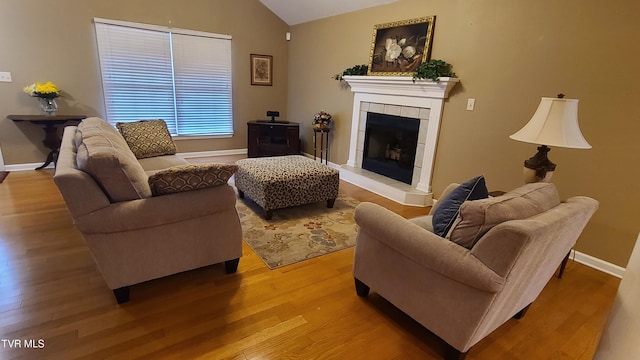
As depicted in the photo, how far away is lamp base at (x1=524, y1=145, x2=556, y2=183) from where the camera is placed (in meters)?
2.17

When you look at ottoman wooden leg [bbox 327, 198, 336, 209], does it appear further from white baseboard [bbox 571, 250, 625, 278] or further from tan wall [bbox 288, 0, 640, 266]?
white baseboard [bbox 571, 250, 625, 278]

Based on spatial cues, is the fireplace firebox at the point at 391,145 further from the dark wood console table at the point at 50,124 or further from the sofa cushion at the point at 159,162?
the dark wood console table at the point at 50,124

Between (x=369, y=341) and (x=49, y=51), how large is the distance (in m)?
5.12

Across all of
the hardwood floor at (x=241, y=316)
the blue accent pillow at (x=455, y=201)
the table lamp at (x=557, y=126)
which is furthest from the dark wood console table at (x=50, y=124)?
the table lamp at (x=557, y=126)

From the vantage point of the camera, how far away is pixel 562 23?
8.24ft

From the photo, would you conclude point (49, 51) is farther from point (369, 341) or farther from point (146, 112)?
point (369, 341)

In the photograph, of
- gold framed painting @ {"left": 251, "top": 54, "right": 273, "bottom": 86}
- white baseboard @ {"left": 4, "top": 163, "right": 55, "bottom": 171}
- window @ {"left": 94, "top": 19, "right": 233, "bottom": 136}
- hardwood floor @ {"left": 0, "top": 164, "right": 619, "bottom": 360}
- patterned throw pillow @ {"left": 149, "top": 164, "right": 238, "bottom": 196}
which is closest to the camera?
hardwood floor @ {"left": 0, "top": 164, "right": 619, "bottom": 360}

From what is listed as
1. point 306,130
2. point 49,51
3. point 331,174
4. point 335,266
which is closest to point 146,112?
point 49,51

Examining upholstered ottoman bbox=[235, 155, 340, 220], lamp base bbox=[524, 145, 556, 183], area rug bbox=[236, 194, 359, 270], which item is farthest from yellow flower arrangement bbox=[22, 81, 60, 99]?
lamp base bbox=[524, 145, 556, 183]

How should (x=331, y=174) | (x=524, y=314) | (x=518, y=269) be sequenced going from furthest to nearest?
1. (x=331, y=174)
2. (x=524, y=314)
3. (x=518, y=269)

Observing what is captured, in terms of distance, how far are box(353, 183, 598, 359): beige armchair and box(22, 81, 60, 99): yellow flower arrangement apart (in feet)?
14.1

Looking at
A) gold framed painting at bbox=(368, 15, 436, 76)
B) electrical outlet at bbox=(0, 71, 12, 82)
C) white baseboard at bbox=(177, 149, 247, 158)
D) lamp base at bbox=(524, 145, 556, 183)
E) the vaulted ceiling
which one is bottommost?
white baseboard at bbox=(177, 149, 247, 158)

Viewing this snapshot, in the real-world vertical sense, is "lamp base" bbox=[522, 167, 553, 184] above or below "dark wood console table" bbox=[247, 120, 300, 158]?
above

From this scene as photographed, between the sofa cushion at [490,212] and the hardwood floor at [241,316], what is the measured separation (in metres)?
0.69
